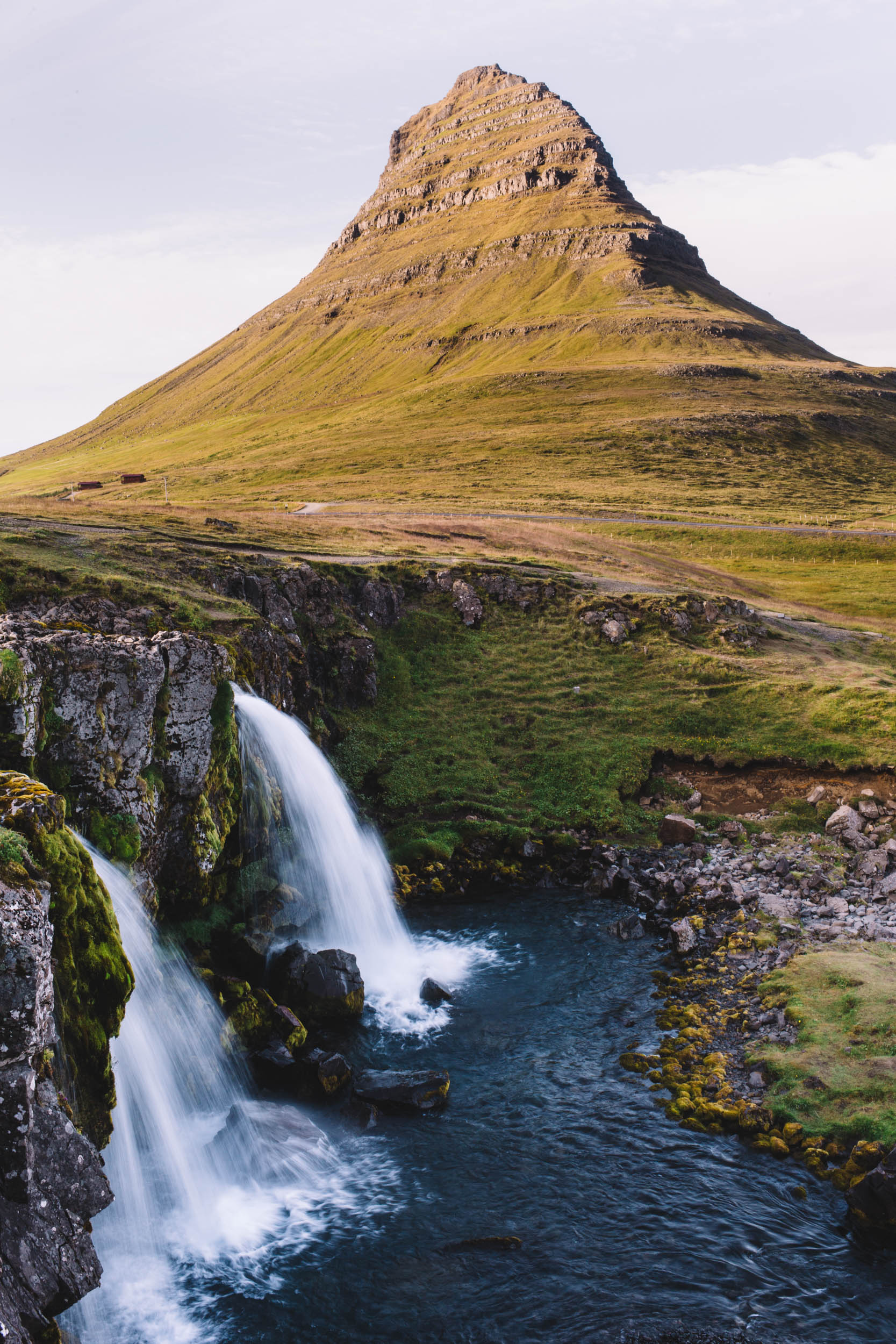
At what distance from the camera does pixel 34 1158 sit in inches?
393

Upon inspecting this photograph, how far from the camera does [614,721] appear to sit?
3800 cm

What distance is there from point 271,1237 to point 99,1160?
536 cm

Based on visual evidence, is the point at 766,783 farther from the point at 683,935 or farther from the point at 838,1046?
the point at 838,1046

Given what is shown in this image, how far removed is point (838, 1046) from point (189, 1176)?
1427 centimetres

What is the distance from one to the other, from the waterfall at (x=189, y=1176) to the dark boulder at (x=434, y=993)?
17.8 feet

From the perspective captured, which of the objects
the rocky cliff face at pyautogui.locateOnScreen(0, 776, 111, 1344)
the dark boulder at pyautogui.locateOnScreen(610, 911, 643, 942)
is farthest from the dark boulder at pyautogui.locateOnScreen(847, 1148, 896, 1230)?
the rocky cliff face at pyautogui.locateOnScreen(0, 776, 111, 1344)

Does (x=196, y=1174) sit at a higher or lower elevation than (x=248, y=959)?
lower

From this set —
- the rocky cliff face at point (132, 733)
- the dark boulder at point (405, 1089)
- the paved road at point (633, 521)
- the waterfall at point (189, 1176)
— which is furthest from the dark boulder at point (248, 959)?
the paved road at point (633, 521)

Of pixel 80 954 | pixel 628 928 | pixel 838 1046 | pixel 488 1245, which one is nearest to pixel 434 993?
pixel 628 928

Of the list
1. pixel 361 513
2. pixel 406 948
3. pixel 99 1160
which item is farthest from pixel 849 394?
pixel 99 1160

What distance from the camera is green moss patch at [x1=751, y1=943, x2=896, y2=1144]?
16.5m

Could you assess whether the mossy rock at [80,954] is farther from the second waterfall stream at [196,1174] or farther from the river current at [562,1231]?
the river current at [562,1231]

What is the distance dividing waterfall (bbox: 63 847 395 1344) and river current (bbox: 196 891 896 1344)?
0.45 m

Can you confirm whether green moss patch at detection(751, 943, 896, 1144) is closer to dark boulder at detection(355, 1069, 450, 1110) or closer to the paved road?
dark boulder at detection(355, 1069, 450, 1110)
